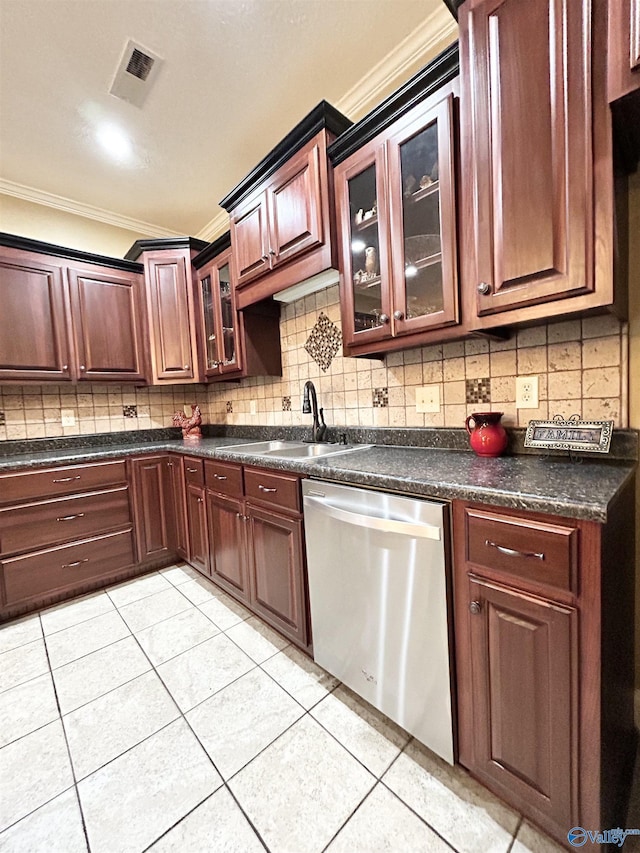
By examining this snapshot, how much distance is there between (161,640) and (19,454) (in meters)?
1.70

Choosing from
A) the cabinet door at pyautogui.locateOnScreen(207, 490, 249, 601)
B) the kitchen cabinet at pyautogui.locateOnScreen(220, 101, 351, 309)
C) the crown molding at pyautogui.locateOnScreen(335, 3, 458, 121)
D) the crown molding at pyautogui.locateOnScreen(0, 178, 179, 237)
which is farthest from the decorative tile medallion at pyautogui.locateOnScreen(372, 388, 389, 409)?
the crown molding at pyautogui.locateOnScreen(0, 178, 179, 237)

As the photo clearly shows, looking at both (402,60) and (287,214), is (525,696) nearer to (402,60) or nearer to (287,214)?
(287,214)

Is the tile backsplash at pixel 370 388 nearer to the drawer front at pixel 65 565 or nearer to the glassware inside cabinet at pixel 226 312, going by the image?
the glassware inside cabinet at pixel 226 312

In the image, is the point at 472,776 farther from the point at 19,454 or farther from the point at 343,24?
the point at 19,454

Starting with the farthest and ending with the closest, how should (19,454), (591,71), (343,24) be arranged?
(19,454), (343,24), (591,71)

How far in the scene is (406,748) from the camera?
1.19 meters

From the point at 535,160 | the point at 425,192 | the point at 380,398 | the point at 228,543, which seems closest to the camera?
the point at 535,160

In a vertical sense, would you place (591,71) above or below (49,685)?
above

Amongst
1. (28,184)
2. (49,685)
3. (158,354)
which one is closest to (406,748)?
(49,685)

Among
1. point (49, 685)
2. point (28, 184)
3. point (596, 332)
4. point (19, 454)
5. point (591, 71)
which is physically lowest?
point (49, 685)

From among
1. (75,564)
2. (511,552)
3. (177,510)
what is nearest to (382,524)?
(511,552)

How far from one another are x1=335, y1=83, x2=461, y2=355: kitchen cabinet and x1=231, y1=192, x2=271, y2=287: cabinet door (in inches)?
20.9

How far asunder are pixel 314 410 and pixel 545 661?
1.54 meters

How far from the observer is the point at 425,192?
132cm
